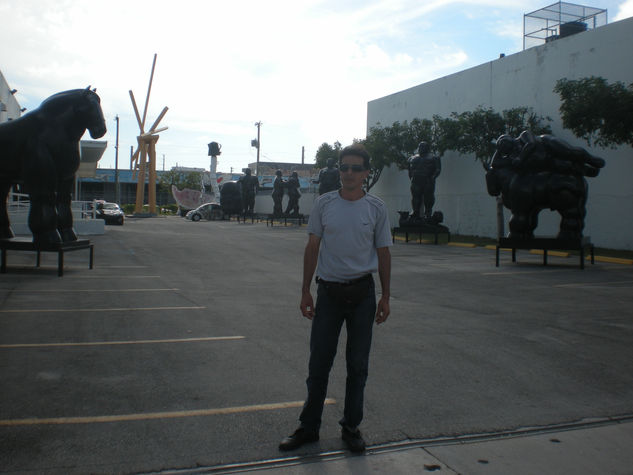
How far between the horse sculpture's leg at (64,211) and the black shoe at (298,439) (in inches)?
395

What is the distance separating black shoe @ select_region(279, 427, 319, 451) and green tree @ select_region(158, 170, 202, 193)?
74910mm

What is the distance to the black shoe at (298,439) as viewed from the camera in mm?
3814

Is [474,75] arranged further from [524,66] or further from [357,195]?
[357,195]

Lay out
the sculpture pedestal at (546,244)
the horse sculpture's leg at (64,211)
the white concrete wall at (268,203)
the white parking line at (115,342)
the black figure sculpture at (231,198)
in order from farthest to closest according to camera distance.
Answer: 1. the black figure sculpture at (231,198)
2. the white concrete wall at (268,203)
3. the sculpture pedestal at (546,244)
4. the horse sculpture's leg at (64,211)
5. the white parking line at (115,342)

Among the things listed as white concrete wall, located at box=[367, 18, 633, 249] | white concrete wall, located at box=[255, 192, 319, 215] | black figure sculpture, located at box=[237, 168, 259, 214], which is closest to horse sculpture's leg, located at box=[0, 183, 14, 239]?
white concrete wall, located at box=[367, 18, 633, 249]

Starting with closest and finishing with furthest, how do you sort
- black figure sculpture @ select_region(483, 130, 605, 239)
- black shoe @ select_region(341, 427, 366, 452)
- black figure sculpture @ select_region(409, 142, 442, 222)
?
black shoe @ select_region(341, 427, 366, 452), black figure sculpture @ select_region(483, 130, 605, 239), black figure sculpture @ select_region(409, 142, 442, 222)

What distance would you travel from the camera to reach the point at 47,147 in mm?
11773

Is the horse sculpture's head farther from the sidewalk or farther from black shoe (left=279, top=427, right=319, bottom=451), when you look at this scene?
the sidewalk

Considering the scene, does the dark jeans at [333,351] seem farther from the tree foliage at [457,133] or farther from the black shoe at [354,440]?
the tree foliage at [457,133]

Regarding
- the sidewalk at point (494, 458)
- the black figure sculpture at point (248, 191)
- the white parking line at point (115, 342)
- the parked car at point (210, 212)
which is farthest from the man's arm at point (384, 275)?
the parked car at point (210, 212)

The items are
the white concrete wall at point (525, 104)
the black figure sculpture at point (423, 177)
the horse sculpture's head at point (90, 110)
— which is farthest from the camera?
the black figure sculpture at point (423, 177)

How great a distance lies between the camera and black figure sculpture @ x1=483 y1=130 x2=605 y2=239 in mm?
14938

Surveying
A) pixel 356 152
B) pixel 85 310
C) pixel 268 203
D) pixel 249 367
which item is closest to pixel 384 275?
pixel 356 152

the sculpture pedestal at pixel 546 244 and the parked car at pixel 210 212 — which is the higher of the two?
the parked car at pixel 210 212
